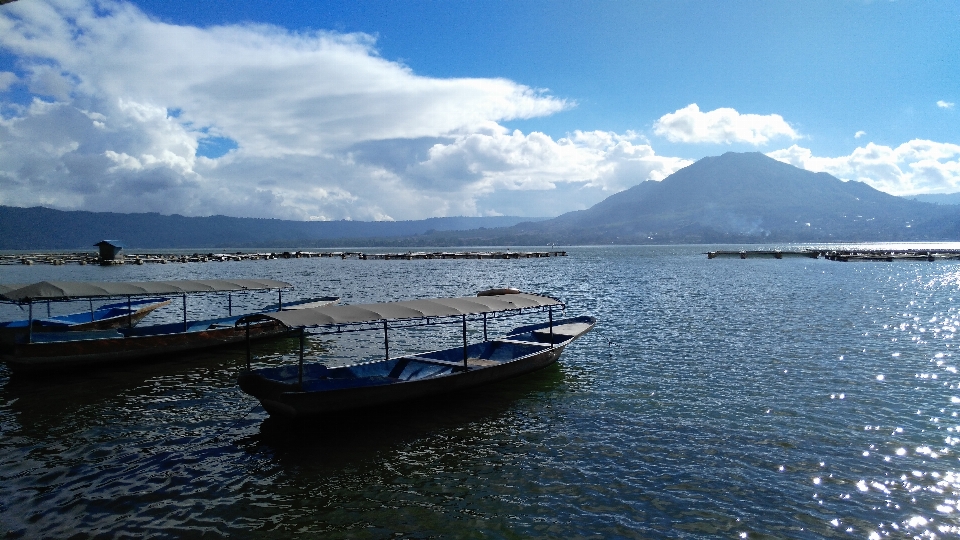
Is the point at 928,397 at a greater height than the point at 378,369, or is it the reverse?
the point at 378,369

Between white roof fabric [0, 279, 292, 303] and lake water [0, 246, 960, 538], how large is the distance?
364cm

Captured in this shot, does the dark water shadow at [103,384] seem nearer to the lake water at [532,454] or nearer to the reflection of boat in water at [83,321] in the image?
the lake water at [532,454]

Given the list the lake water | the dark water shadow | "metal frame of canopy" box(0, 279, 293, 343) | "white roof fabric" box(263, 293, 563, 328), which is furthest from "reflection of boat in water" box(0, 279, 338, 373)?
"white roof fabric" box(263, 293, 563, 328)

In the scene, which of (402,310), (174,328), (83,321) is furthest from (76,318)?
(402,310)

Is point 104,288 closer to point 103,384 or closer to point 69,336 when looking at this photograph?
point 69,336

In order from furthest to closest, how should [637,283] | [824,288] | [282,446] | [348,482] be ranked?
[637,283], [824,288], [282,446], [348,482]

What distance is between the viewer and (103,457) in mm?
14578

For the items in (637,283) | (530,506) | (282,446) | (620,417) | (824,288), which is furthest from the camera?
(637,283)

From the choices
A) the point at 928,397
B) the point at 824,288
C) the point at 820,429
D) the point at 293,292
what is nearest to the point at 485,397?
the point at 820,429

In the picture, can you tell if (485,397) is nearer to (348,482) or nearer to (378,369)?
(378,369)

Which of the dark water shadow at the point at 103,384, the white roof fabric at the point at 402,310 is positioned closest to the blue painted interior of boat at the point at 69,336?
the dark water shadow at the point at 103,384

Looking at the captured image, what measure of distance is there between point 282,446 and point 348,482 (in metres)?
3.38

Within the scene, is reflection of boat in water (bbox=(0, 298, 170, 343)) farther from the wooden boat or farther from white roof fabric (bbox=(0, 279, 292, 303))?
the wooden boat

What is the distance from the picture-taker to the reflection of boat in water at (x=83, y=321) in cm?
2716
